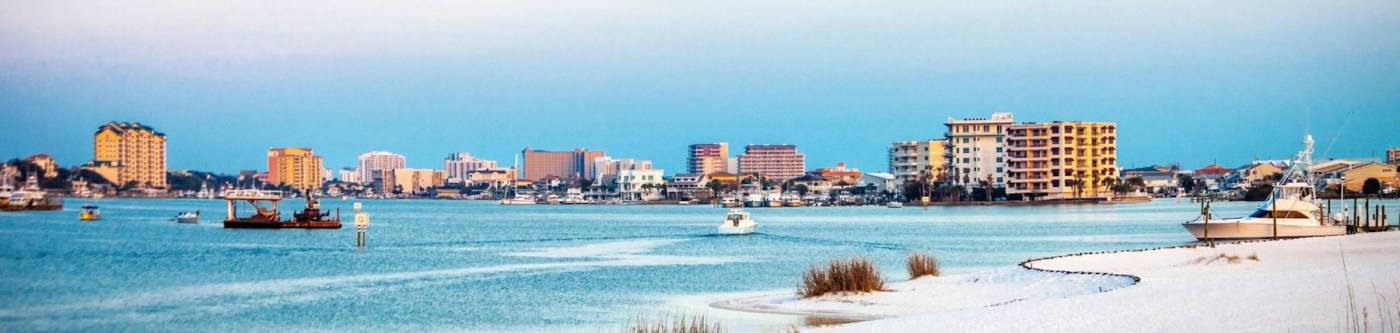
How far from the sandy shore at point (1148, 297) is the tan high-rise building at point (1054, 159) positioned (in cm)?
10727

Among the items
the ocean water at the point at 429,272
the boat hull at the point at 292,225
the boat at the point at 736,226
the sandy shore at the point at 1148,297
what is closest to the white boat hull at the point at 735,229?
the boat at the point at 736,226

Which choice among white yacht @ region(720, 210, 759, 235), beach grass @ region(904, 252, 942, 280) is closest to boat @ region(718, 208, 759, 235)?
white yacht @ region(720, 210, 759, 235)

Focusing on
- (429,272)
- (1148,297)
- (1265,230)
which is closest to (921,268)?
(1148,297)

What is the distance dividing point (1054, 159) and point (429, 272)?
108934 mm

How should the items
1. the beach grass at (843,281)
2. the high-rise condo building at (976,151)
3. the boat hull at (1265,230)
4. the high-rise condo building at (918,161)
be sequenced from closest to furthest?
the beach grass at (843,281) < the boat hull at (1265,230) < the high-rise condo building at (976,151) < the high-rise condo building at (918,161)

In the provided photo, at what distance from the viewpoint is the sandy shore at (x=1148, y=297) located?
14820mm

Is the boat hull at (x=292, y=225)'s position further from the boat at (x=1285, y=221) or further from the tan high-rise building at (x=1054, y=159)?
the tan high-rise building at (x=1054, y=159)

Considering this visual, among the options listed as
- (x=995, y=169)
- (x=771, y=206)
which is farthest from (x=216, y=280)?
(x=771, y=206)

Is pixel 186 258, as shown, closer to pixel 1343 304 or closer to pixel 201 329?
pixel 201 329

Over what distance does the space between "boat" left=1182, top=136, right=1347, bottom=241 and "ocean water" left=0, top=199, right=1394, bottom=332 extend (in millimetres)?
2504

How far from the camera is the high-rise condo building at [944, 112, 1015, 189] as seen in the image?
5714 inches

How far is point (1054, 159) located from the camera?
13900cm

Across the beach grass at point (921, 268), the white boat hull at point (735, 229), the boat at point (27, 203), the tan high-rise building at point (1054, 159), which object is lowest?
the white boat hull at point (735, 229)

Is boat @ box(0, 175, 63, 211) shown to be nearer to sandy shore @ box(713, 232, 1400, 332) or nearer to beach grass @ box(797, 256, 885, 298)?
sandy shore @ box(713, 232, 1400, 332)
